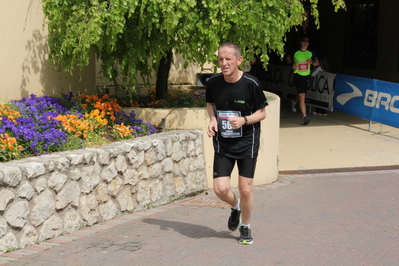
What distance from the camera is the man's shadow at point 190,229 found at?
20.1ft

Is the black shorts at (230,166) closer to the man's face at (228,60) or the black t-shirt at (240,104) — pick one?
the black t-shirt at (240,104)

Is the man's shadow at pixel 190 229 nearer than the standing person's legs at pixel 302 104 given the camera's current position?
Yes

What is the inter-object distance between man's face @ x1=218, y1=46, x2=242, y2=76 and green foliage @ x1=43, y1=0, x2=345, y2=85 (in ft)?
5.69

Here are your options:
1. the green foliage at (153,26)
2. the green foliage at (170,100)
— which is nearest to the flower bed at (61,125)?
the green foliage at (153,26)

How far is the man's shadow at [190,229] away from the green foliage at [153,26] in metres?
2.24

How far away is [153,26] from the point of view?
779 cm

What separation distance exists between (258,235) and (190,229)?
719mm

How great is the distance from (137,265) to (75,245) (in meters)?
0.84

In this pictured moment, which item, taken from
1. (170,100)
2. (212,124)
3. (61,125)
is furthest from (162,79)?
(212,124)

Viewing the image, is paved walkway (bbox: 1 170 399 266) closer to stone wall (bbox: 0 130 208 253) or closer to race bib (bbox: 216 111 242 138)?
stone wall (bbox: 0 130 208 253)

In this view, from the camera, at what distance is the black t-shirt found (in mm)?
5656

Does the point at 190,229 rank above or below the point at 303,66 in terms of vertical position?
below

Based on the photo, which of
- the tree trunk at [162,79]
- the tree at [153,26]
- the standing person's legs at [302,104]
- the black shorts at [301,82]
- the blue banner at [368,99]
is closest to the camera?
the tree at [153,26]

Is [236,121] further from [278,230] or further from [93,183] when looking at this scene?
[93,183]
